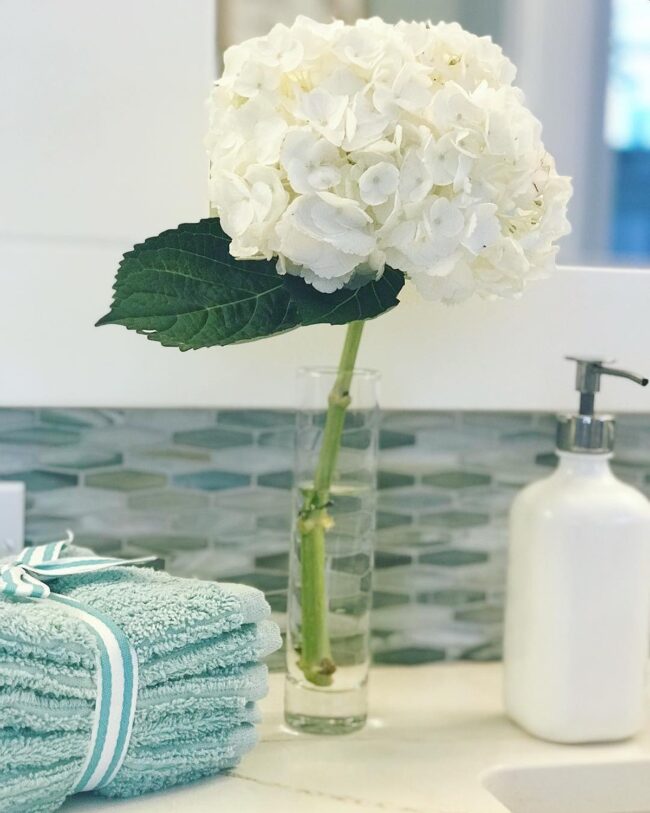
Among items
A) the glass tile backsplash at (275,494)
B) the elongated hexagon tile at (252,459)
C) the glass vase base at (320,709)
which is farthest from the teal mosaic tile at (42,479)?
the glass vase base at (320,709)

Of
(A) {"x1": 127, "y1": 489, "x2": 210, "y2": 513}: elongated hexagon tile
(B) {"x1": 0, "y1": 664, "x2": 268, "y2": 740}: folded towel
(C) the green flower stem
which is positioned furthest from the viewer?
(A) {"x1": 127, "y1": 489, "x2": 210, "y2": 513}: elongated hexagon tile

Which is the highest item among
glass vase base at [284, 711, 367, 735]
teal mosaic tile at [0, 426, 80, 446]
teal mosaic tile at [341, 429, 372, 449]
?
teal mosaic tile at [341, 429, 372, 449]

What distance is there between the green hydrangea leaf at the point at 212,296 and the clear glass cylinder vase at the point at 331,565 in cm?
9

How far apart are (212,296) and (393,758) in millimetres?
296

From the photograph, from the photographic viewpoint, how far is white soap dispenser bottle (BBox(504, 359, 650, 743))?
0.64 m

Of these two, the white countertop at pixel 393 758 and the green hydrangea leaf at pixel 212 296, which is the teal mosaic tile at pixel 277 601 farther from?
the green hydrangea leaf at pixel 212 296

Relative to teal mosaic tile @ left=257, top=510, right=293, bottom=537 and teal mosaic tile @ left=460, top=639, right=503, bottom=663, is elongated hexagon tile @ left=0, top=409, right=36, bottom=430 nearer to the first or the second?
teal mosaic tile @ left=257, top=510, right=293, bottom=537

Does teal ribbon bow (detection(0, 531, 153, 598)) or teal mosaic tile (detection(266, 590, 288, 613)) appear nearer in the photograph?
teal ribbon bow (detection(0, 531, 153, 598))

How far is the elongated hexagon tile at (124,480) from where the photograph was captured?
71 centimetres

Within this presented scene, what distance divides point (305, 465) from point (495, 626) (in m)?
0.24

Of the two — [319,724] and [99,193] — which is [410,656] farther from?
[99,193]

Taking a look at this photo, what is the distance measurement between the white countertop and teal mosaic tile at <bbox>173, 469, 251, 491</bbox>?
0.14 meters

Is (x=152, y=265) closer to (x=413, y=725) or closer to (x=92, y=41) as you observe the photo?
(x=92, y=41)

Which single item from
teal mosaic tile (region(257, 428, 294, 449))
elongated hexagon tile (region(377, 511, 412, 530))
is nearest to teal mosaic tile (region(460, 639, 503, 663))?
elongated hexagon tile (region(377, 511, 412, 530))
